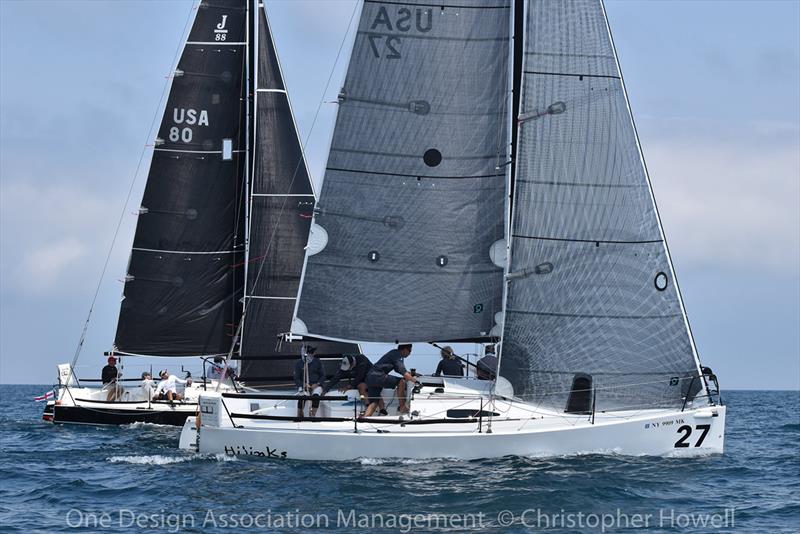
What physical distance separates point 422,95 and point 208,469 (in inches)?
297

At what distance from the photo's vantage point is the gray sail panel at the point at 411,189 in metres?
21.4

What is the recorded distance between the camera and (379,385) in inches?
816

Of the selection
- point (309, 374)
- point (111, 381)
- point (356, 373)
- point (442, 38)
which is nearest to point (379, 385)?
point (356, 373)

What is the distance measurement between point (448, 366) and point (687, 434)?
4.58 m

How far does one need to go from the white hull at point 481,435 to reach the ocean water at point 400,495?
195 millimetres

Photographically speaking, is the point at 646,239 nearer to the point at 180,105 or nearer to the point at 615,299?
the point at 615,299

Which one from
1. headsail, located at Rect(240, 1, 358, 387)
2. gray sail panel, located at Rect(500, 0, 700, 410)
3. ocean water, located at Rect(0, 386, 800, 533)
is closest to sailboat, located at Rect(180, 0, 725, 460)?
gray sail panel, located at Rect(500, 0, 700, 410)

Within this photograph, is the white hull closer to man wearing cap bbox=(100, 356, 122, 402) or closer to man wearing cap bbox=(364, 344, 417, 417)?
man wearing cap bbox=(364, 344, 417, 417)

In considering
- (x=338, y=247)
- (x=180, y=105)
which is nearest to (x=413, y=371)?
(x=338, y=247)

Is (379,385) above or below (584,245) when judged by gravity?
below

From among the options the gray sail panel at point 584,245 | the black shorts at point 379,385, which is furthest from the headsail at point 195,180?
the gray sail panel at point 584,245

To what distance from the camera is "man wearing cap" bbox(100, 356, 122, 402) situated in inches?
1256

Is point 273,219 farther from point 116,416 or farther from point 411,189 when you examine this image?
point 411,189

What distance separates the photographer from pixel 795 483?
20375 mm
